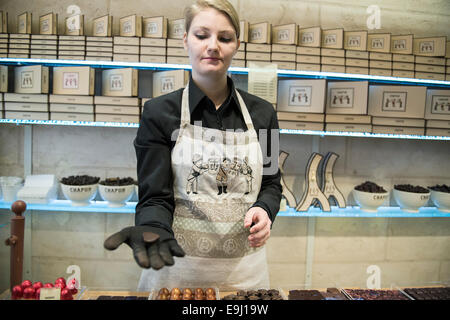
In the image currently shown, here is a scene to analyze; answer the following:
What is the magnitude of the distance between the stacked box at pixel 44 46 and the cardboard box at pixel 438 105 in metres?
2.18

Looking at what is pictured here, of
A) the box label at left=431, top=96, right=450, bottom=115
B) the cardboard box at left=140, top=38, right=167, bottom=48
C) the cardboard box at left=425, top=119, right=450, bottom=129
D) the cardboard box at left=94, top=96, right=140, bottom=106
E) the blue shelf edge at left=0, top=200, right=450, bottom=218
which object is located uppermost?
the cardboard box at left=140, top=38, right=167, bottom=48

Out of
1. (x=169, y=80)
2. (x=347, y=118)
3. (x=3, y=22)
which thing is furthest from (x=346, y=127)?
(x=3, y=22)

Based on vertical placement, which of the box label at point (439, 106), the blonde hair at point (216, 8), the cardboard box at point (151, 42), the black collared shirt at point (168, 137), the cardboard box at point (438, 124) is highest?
the cardboard box at point (151, 42)

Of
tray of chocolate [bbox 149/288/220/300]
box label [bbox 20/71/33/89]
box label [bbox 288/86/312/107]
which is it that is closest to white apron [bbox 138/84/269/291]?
tray of chocolate [bbox 149/288/220/300]

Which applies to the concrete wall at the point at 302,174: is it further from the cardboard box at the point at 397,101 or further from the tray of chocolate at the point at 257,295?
the tray of chocolate at the point at 257,295

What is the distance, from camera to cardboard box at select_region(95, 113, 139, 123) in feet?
5.89

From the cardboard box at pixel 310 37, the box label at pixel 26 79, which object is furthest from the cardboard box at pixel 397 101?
the box label at pixel 26 79

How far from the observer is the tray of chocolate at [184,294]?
A: 35.1 inches

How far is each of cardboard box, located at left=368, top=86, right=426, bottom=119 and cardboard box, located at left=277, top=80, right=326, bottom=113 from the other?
0.34 meters

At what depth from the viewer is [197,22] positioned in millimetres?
959

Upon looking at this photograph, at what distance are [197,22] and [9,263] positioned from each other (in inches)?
32.4

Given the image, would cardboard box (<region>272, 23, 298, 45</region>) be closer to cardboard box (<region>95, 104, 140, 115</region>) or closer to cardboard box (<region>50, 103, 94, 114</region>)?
cardboard box (<region>95, 104, 140, 115</region>)
